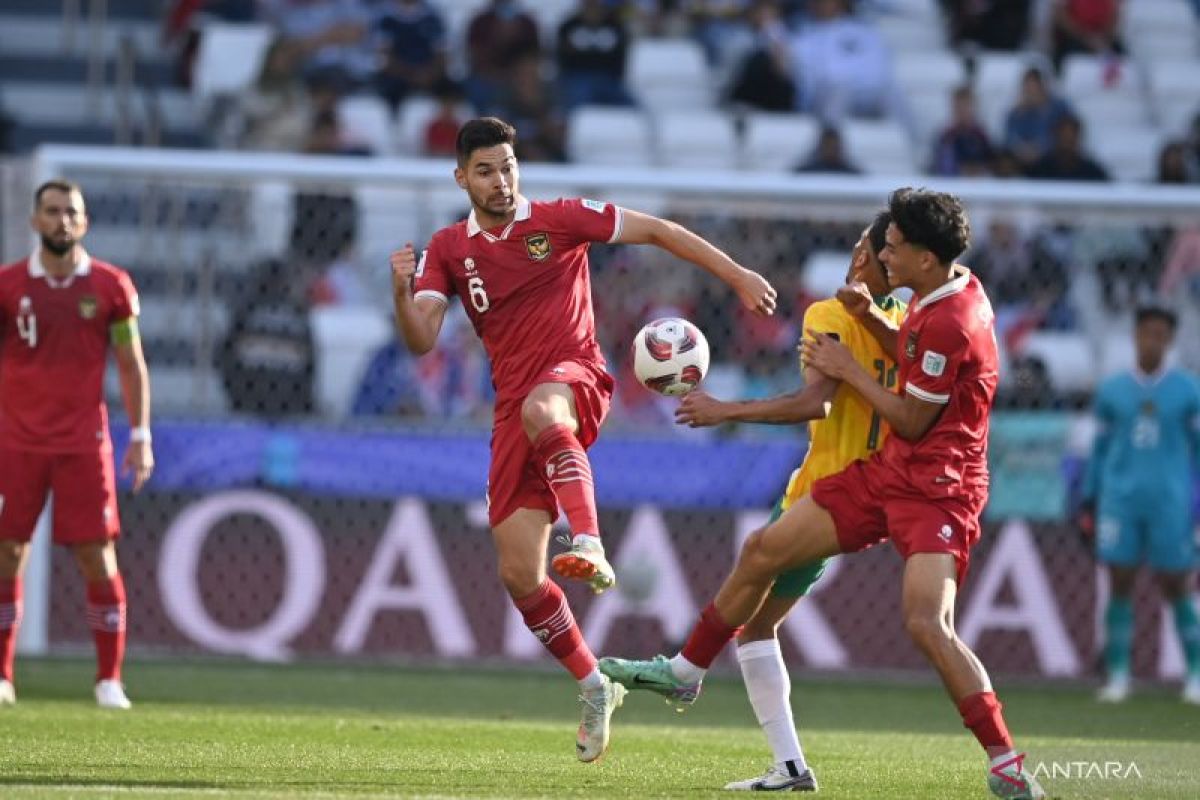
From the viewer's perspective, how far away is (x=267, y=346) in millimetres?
12977

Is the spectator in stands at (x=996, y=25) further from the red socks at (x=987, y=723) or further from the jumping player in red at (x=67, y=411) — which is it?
the red socks at (x=987, y=723)

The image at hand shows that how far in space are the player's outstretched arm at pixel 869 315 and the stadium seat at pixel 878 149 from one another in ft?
31.0

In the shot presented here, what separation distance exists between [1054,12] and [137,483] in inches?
465

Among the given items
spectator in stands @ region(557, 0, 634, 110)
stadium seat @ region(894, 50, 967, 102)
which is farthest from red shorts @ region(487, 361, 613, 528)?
stadium seat @ region(894, 50, 967, 102)

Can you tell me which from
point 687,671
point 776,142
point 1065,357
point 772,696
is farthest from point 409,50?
point 772,696

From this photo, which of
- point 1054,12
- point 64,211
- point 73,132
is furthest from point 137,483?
point 1054,12

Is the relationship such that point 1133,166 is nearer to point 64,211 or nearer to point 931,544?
point 64,211

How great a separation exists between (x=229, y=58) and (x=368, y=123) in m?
1.36

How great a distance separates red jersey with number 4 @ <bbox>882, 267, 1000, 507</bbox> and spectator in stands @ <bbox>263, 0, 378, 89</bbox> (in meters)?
10.3

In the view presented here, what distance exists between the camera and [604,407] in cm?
789

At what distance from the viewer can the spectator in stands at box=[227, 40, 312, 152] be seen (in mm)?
16328

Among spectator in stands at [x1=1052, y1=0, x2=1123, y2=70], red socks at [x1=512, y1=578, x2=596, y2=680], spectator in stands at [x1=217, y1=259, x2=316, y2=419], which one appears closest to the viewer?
red socks at [x1=512, y1=578, x2=596, y2=680]

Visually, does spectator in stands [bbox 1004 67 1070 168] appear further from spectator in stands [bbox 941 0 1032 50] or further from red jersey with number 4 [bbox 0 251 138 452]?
red jersey with number 4 [bbox 0 251 138 452]

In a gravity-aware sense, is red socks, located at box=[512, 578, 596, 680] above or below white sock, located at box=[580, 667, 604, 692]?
above
